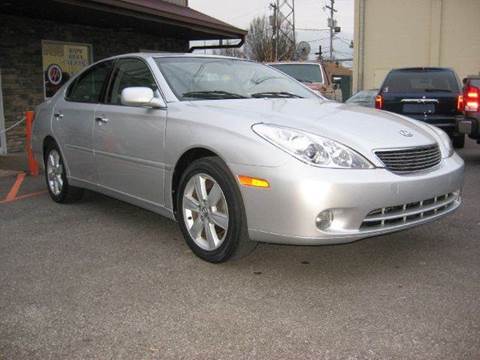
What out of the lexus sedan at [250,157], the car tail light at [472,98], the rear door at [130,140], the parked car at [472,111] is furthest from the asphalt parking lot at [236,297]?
the car tail light at [472,98]

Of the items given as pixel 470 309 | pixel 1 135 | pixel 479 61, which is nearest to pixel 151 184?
pixel 470 309

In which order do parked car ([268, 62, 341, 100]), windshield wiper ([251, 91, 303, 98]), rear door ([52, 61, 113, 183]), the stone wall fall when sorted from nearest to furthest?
windshield wiper ([251, 91, 303, 98]), rear door ([52, 61, 113, 183]), the stone wall, parked car ([268, 62, 341, 100])

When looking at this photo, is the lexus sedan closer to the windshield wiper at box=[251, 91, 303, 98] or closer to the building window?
the windshield wiper at box=[251, 91, 303, 98]

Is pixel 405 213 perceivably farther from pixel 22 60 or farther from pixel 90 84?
pixel 22 60

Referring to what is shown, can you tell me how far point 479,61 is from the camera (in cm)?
2712

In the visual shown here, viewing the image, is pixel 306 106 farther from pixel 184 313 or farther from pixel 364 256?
pixel 184 313

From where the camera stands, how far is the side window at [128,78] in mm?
4859

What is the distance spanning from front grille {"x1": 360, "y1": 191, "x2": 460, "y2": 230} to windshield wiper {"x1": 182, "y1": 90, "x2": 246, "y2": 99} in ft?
5.28

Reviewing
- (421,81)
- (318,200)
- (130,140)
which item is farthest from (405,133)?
(421,81)

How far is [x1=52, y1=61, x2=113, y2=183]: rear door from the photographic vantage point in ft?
17.8

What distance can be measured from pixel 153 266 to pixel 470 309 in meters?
2.08

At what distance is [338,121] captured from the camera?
3.99 meters

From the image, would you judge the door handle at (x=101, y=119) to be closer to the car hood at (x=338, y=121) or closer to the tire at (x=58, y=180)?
the tire at (x=58, y=180)

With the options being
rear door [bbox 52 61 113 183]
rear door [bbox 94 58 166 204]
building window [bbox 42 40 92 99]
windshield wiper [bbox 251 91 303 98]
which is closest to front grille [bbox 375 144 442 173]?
windshield wiper [bbox 251 91 303 98]
